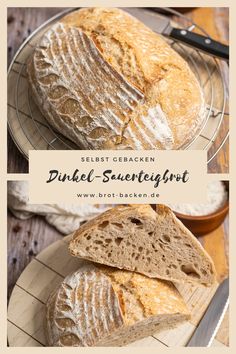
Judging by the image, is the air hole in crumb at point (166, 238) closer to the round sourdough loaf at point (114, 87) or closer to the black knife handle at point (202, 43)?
the round sourdough loaf at point (114, 87)

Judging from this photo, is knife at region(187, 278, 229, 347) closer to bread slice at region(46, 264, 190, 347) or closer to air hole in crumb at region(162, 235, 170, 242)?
bread slice at region(46, 264, 190, 347)

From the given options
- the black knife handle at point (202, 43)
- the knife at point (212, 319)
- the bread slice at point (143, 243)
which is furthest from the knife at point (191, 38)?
the knife at point (212, 319)

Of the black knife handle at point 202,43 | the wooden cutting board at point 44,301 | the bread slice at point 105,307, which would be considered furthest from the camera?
the black knife handle at point 202,43

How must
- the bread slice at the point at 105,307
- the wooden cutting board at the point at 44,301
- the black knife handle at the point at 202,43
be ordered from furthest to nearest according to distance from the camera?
the black knife handle at the point at 202,43 < the wooden cutting board at the point at 44,301 < the bread slice at the point at 105,307

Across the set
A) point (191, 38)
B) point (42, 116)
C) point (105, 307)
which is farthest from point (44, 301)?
point (191, 38)

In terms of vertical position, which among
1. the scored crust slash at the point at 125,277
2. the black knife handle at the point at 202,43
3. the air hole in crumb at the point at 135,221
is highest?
the black knife handle at the point at 202,43

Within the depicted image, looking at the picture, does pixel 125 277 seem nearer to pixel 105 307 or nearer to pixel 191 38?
pixel 105 307
